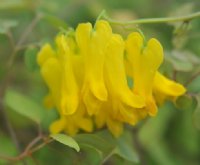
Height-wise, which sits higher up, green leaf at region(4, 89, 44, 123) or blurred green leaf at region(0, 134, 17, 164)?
Result: green leaf at region(4, 89, 44, 123)

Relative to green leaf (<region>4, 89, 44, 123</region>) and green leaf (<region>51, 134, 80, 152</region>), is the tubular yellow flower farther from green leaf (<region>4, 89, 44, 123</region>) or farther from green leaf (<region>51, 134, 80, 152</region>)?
green leaf (<region>4, 89, 44, 123</region>)

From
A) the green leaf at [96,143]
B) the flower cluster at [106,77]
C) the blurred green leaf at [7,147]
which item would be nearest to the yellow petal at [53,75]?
the flower cluster at [106,77]

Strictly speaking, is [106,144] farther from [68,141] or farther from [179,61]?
[179,61]

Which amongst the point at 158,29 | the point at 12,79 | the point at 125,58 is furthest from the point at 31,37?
the point at 125,58

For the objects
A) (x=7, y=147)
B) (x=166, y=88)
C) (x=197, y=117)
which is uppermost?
(x=166, y=88)

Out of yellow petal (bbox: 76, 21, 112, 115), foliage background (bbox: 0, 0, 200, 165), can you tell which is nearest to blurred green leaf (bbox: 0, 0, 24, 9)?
foliage background (bbox: 0, 0, 200, 165)

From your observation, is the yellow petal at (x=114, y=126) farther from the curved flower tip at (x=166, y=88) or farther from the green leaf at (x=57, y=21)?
the green leaf at (x=57, y=21)

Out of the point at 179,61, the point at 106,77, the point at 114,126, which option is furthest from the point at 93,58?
the point at 179,61
